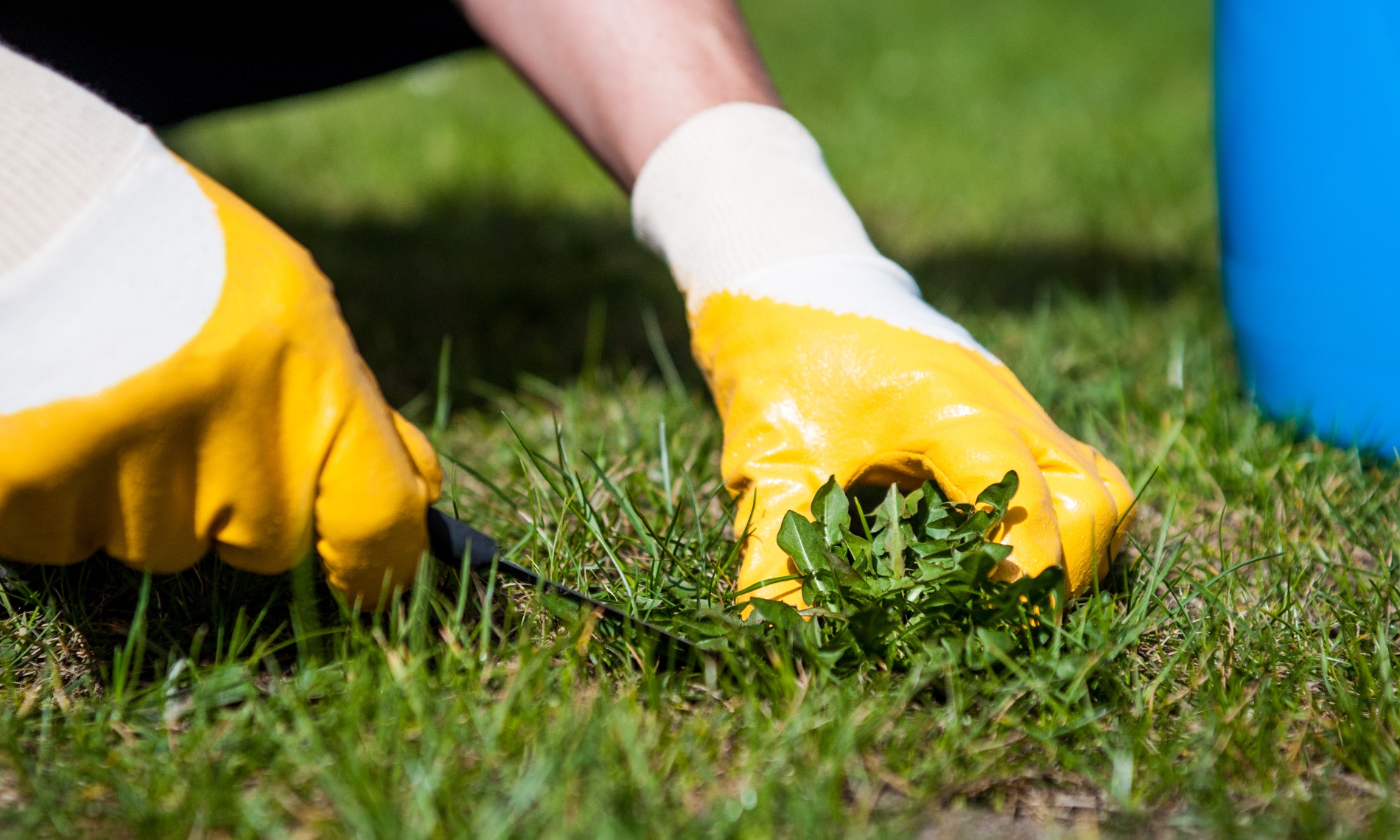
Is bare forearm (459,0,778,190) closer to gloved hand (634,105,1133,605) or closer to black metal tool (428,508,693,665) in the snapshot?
gloved hand (634,105,1133,605)

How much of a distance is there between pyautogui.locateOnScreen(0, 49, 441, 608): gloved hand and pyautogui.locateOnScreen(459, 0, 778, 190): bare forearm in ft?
1.74

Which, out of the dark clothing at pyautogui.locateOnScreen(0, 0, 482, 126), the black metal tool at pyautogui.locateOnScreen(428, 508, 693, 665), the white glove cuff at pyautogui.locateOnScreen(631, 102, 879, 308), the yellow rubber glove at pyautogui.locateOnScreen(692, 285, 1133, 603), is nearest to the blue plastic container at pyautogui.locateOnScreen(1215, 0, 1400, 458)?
the yellow rubber glove at pyautogui.locateOnScreen(692, 285, 1133, 603)

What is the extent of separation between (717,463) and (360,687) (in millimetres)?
631

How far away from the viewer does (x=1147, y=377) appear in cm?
176

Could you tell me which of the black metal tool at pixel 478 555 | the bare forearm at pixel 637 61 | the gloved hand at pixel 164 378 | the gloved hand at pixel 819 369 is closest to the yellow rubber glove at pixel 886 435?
the gloved hand at pixel 819 369

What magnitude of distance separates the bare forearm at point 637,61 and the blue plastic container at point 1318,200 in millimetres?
673

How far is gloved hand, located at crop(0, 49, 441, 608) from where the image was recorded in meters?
0.83

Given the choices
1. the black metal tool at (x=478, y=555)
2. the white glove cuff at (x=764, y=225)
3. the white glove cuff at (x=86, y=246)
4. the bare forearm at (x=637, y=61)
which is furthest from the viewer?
the bare forearm at (x=637, y=61)

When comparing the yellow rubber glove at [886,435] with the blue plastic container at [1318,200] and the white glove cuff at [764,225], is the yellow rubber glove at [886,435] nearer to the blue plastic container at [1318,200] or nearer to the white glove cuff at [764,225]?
Answer: the white glove cuff at [764,225]

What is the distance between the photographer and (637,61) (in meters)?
1.31

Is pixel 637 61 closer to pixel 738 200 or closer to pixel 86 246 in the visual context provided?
pixel 738 200

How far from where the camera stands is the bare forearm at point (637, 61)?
4.29 feet

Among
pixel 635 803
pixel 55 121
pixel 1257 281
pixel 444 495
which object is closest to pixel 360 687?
pixel 635 803

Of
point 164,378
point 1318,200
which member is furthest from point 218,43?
point 1318,200
